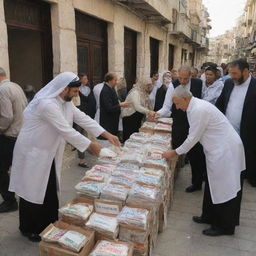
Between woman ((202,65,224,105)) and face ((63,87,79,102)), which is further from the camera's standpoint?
woman ((202,65,224,105))

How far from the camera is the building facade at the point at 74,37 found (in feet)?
18.5

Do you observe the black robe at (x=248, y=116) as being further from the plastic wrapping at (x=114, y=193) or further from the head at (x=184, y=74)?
the plastic wrapping at (x=114, y=193)

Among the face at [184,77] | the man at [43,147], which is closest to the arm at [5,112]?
the man at [43,147]

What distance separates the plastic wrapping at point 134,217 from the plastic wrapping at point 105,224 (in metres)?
0.07

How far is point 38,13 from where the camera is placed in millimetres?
5832

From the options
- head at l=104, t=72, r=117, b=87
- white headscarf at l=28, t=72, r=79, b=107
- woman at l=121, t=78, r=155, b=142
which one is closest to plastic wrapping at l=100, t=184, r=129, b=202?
white headscarf at l=28, t=72, r=79, b=107

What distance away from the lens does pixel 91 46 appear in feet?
26.1

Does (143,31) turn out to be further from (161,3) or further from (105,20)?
(105,20)

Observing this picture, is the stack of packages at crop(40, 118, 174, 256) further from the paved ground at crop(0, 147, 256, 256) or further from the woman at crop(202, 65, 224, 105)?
the woman at crop(202, 65, 224, 105)

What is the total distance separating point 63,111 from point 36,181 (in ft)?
2.54

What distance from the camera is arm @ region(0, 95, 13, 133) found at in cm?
375

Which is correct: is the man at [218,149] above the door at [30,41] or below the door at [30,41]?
below

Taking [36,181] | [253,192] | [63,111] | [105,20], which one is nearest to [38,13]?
[105,20]

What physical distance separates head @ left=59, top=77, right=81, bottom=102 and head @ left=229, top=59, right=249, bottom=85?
7.70 ft
